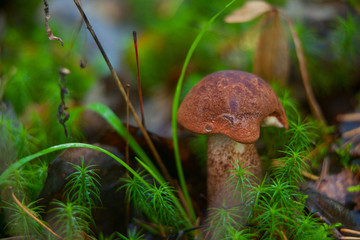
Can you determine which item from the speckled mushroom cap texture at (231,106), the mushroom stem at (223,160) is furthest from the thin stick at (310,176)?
the speckled mushroom cap texture at (231,106)

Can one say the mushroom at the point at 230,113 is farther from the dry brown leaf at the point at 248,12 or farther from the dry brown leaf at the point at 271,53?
the dry brown leaf at the point at 271,53

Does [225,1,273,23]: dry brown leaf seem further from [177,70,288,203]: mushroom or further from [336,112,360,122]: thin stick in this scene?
[336,112,360,122]: thin stick

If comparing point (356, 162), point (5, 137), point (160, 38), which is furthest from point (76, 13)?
point (356, 162)

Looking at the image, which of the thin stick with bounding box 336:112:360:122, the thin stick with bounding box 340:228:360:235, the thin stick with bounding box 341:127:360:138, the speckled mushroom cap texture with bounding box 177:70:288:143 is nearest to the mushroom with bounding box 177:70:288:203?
the speckled mushroom cap texture with bounding box 177:70:288:143

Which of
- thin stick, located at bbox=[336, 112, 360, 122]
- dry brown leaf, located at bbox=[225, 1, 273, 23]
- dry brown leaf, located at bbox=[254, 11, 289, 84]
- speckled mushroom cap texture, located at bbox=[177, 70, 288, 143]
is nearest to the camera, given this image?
speckled mushroom cap texture, located at bbox=[177, 70, 288, 143]

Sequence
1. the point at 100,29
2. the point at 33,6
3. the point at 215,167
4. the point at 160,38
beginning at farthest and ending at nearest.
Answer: the point at 100,29
the point at 33,6
the point at 160,38
the point at 215,167

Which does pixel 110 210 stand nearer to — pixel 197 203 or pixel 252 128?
pixel 197 203

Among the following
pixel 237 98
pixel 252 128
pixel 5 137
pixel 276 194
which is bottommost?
pixel 276 194

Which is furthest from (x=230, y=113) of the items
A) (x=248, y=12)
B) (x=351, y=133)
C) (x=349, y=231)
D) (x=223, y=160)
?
(x=351, y=133)
